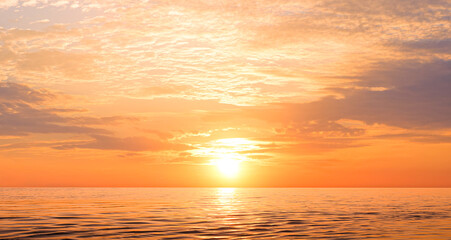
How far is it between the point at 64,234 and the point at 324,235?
20.5 metres

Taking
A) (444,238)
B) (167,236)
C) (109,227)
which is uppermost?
(109,227)

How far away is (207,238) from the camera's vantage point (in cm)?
3195

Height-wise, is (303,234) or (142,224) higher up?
(142,224)

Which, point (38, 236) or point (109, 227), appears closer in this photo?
point (38, 236)

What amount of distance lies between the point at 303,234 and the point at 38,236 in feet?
67.6

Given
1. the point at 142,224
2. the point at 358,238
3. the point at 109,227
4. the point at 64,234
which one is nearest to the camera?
the point at 358,238

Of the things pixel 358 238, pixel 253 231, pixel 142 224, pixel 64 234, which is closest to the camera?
pixel 358 238

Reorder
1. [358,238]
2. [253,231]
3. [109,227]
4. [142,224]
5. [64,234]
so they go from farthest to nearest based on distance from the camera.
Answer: [142,224] < [109,227] < [253,231] < [64,234] < [358,238]

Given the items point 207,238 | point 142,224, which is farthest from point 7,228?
point 207,238

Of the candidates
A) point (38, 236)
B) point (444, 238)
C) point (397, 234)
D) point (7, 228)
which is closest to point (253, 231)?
point (397, 234)

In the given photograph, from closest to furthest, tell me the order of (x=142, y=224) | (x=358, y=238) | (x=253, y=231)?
(x=358, y=238), (x=253, y=231), (x=142, y=224)

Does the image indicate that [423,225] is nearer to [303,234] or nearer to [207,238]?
[303,234]

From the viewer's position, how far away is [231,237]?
3253cm

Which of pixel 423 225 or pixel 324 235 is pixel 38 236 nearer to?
pixel 324 235
